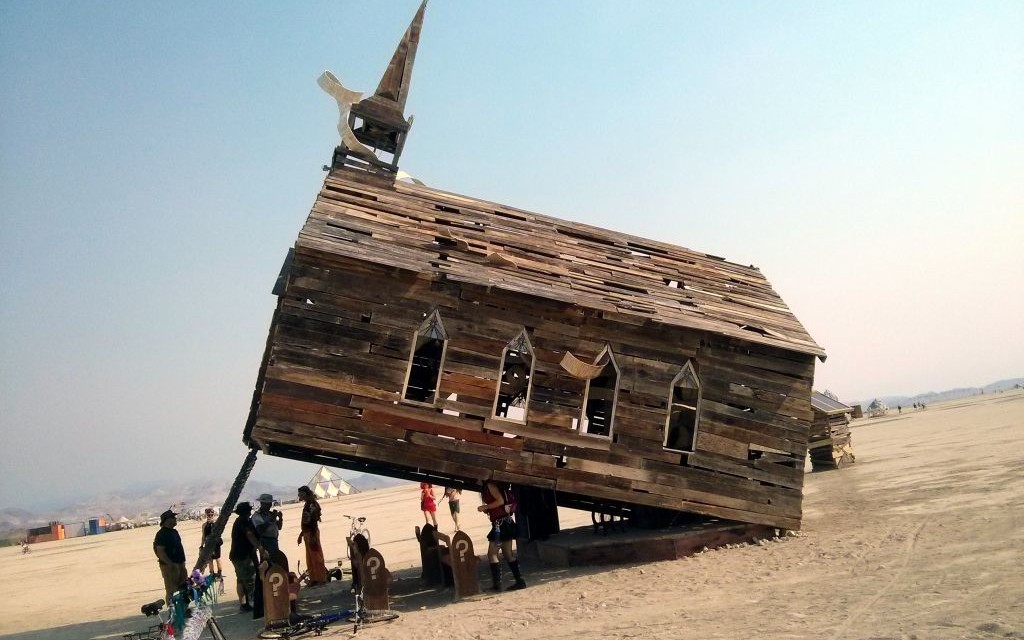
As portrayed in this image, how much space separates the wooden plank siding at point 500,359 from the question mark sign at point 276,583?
203cm

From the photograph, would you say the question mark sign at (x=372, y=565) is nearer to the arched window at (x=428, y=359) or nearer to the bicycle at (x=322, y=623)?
the bicycle at (x=322, y=623)

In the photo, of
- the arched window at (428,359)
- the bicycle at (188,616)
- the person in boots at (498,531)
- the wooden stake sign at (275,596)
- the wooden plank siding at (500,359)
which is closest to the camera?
the bicycle at (188,616)

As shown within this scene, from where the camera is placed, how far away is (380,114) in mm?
16859

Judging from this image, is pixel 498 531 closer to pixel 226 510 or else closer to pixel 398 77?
pixel 226 510

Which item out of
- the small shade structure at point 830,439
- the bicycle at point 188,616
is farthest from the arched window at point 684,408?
the small shade structure at point 830,439

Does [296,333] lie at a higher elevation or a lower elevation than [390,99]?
lower

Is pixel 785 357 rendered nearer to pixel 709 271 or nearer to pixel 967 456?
pixel 709 271

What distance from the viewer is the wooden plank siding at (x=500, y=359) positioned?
11602 millimetres

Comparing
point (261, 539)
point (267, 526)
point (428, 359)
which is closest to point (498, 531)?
point (428, 359)

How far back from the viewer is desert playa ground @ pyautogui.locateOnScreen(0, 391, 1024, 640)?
7.66 meters

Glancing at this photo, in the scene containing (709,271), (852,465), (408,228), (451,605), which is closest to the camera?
(451,605)

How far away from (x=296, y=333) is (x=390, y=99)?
27.7 ft

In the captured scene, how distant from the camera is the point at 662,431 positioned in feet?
43.8

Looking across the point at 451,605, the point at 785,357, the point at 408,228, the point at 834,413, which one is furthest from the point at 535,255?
the point at 834,413
